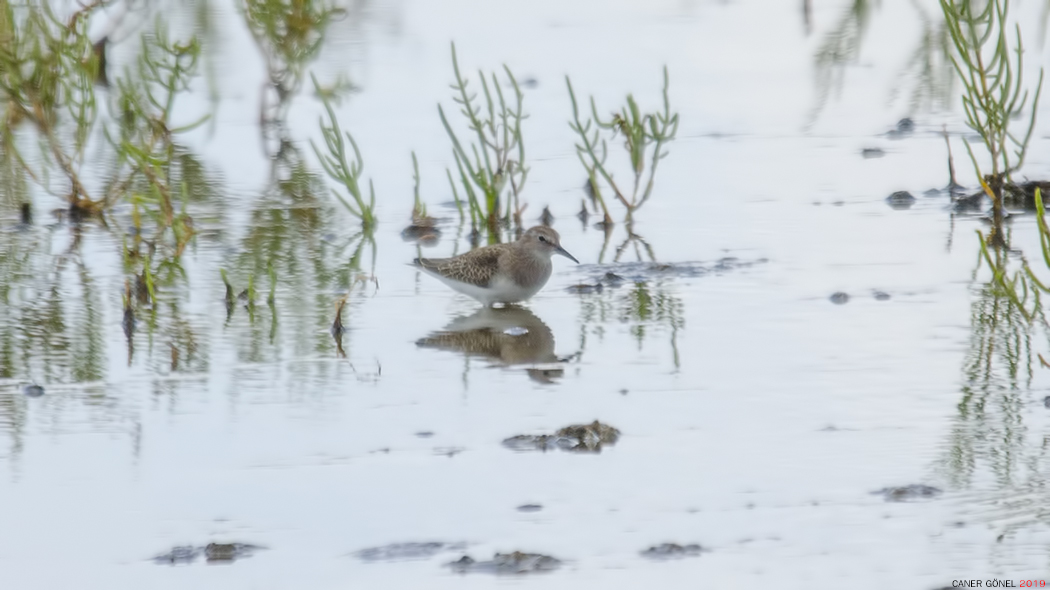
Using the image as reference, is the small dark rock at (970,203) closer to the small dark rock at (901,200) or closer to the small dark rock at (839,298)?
the small dark rock at (901,200)

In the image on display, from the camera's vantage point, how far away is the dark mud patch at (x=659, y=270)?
891cm

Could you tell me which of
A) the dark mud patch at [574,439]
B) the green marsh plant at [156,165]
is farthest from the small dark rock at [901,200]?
the green marsh plant at [156,165]

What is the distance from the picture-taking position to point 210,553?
5.38 metres

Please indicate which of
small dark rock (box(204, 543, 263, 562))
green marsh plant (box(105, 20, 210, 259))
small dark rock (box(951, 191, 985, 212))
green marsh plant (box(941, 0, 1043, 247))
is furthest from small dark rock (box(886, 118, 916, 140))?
small dark rock (box(204, 543, 263, 562))

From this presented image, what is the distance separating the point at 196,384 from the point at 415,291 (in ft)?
6.66

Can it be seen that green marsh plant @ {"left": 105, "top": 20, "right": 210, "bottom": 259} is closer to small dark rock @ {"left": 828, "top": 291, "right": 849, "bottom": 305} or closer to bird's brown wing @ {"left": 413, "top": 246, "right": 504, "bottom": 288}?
bird's brown wing @ {"left": 413, "top": 246, "right": 504, "bottom": 288}

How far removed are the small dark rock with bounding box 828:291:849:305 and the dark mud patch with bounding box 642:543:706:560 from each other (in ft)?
10.4

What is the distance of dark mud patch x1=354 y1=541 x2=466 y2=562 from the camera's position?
533 centimetres

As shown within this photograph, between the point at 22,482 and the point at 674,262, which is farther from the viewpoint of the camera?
the point at 674,262

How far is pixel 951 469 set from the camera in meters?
5.82

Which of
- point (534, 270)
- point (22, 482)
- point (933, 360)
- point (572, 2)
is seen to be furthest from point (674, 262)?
point (572, 2)

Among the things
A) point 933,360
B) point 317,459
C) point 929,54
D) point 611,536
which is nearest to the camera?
point 611,536

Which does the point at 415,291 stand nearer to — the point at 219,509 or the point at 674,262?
the point at 674,262

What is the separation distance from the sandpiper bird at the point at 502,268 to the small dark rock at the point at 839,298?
4.99 feet
